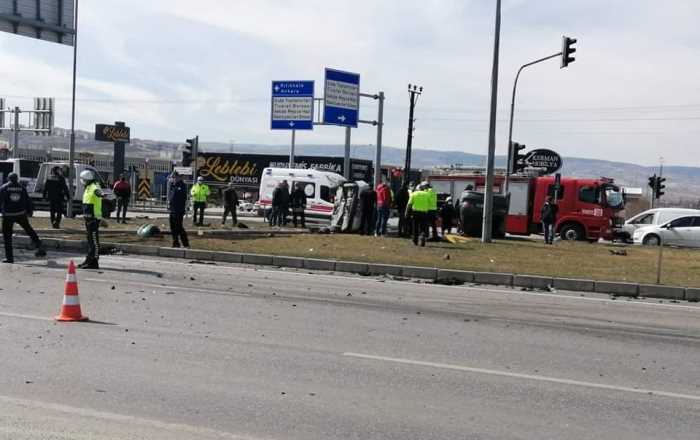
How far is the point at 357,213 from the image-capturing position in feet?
81.4

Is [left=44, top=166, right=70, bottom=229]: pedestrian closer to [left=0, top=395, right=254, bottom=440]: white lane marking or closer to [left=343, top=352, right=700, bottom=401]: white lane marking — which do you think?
[left=343, top=352, right=700, bottom=401]: white lane marking

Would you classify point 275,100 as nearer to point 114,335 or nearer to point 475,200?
point 475,200

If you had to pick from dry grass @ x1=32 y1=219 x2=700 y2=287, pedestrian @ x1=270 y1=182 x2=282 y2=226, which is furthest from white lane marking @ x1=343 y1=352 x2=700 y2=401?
pedestrian @ x1=270 y1=182 x2=282 y2=226

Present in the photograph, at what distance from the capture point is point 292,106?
37750 mm

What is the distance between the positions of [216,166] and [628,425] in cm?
5662

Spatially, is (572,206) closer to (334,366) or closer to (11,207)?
(11,207)

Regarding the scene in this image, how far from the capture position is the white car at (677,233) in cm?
2823

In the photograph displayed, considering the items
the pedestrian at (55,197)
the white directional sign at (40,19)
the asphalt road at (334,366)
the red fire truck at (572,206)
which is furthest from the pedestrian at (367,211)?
the asphalt road at (334,366)

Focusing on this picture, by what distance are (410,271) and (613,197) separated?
16.8 m

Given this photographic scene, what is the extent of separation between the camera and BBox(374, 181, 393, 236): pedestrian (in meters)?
23.5

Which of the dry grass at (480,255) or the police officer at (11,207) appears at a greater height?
the police officer at (11,207)

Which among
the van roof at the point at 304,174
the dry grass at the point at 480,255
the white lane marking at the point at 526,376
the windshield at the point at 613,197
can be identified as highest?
the van roof at the point at 304,174

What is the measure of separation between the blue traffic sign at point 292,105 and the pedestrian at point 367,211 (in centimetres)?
1324

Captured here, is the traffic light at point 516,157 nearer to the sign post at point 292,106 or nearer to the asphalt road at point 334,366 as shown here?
the sign post at point 292,106
